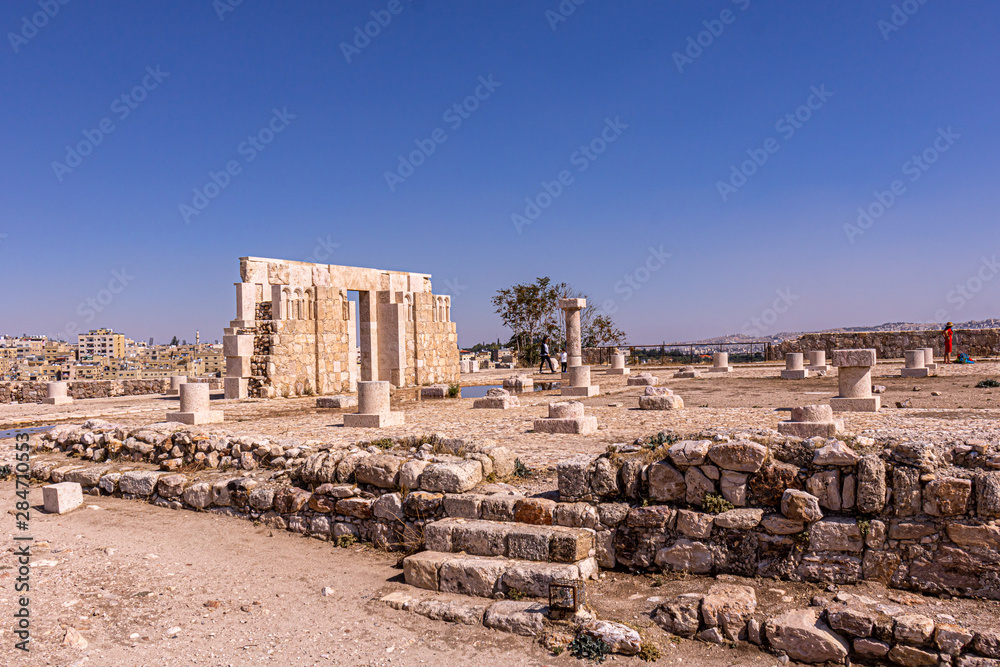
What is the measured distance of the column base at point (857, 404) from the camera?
11.9 metres

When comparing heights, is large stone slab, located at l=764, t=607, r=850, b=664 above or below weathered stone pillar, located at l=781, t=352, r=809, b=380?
below

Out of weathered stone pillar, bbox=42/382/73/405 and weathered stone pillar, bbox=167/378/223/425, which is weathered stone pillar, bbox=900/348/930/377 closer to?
weathered stone pillar, bbox=167/378/223/425

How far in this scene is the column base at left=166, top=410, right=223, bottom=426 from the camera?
1316 centimetres

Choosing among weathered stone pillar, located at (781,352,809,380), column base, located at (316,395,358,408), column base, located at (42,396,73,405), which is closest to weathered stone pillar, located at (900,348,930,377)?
weathered stone pillar, located at (781,352,809,380)

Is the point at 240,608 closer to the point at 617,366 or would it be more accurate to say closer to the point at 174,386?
the point at 174,386

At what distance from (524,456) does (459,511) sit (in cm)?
267

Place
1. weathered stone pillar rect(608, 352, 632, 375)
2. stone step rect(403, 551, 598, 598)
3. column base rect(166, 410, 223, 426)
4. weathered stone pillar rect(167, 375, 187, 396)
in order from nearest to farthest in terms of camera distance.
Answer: stone step rect(403, 551, 598, 598) < column base rect(166, 410, 223, 426) < weathered stone pillar rect(167, 375, 187, 396) < weathered stone pillar rect(608, 352, 632, 375)

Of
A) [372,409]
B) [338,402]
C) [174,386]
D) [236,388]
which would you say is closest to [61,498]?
[372,409]

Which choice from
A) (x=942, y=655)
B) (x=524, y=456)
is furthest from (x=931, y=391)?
(x=942, y=655)

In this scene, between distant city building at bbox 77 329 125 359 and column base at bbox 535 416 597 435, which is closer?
column base at bbox 535 416 597 435

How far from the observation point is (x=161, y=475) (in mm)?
8352

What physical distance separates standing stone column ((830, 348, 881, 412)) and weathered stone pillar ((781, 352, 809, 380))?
9703 mm

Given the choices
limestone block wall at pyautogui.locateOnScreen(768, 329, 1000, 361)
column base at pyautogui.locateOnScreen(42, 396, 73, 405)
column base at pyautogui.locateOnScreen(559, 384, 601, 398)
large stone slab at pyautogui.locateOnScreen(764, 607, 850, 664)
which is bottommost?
large stone slab at pyautogui.locateOnScreen(764, 607, 850, 664)

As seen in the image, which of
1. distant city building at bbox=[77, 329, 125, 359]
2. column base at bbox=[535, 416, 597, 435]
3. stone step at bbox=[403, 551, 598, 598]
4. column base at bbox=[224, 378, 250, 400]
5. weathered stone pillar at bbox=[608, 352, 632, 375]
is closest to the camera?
stone step at bbox=[403, 551, 598, 598]
